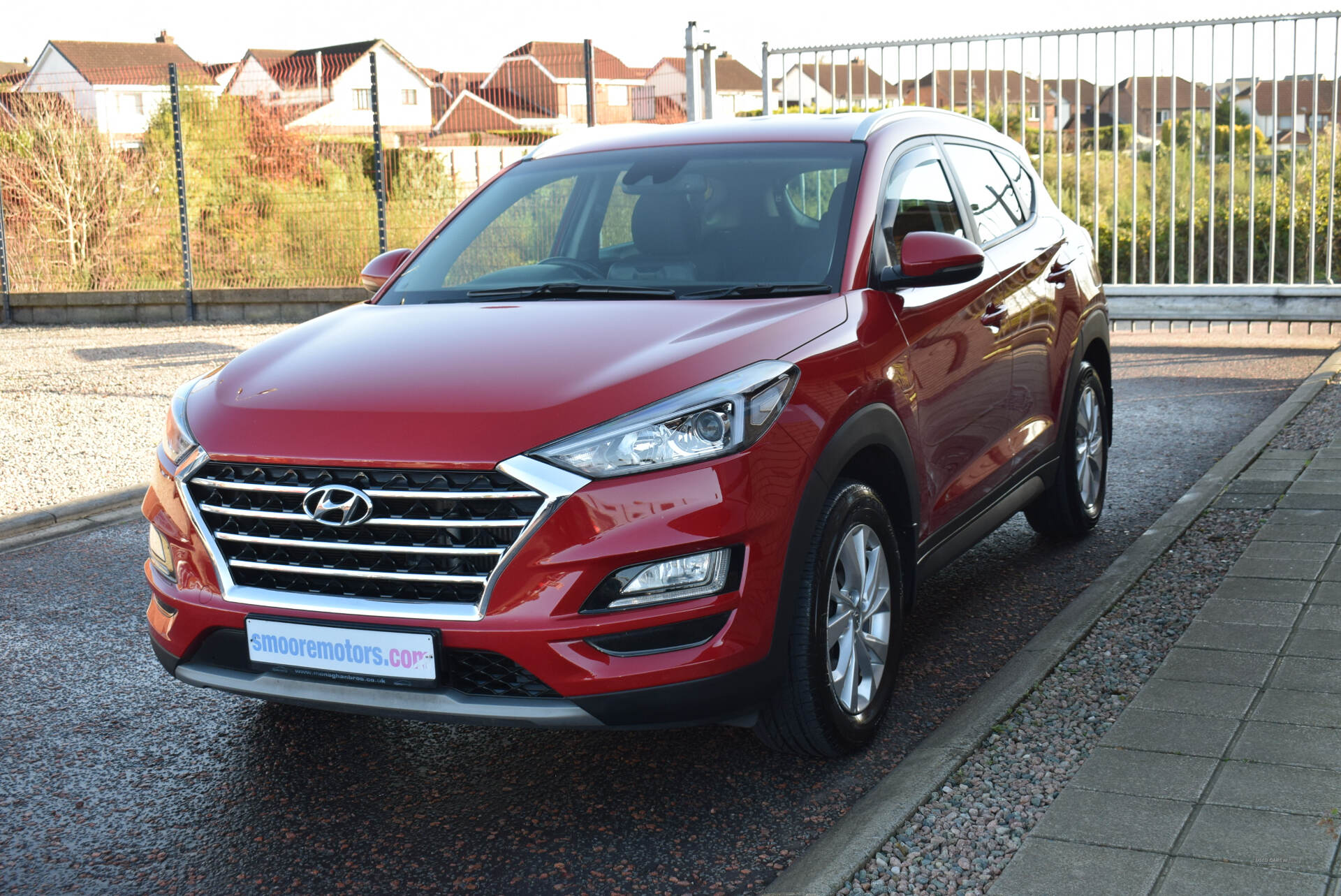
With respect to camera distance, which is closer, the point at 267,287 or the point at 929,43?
the point at 929,43

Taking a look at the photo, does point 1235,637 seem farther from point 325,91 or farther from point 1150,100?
point 325,91

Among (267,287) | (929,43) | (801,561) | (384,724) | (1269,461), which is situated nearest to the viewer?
(801,561)

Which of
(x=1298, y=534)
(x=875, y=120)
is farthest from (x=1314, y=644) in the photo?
(x=875, y=120)

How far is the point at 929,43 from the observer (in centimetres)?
1363

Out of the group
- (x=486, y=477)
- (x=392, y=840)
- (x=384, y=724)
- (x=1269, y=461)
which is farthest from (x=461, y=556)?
(x=1269, y=461)

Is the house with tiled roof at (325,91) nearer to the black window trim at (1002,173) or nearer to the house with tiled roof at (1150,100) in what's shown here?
the house with tiled roof at (1150,100)

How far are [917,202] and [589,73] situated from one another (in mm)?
10839

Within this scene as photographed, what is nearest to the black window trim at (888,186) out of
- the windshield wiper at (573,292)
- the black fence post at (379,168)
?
the windshield wiper at (573,292)

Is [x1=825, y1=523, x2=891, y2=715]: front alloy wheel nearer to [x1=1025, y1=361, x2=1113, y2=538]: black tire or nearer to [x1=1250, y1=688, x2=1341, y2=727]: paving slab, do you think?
[x1=1250, y1=688, x2=1341, y2=727]: paving slab

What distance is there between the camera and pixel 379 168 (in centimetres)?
1528

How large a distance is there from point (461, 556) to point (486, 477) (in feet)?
0.62

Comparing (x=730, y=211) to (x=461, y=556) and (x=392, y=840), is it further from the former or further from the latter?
(x=392, y=840)

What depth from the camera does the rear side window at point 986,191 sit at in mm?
4953

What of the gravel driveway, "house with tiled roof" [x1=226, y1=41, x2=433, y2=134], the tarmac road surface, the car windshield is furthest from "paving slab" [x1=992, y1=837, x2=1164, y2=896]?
"house with tiled roof" [x1=226, y1=41, x2=433, y2=134]
